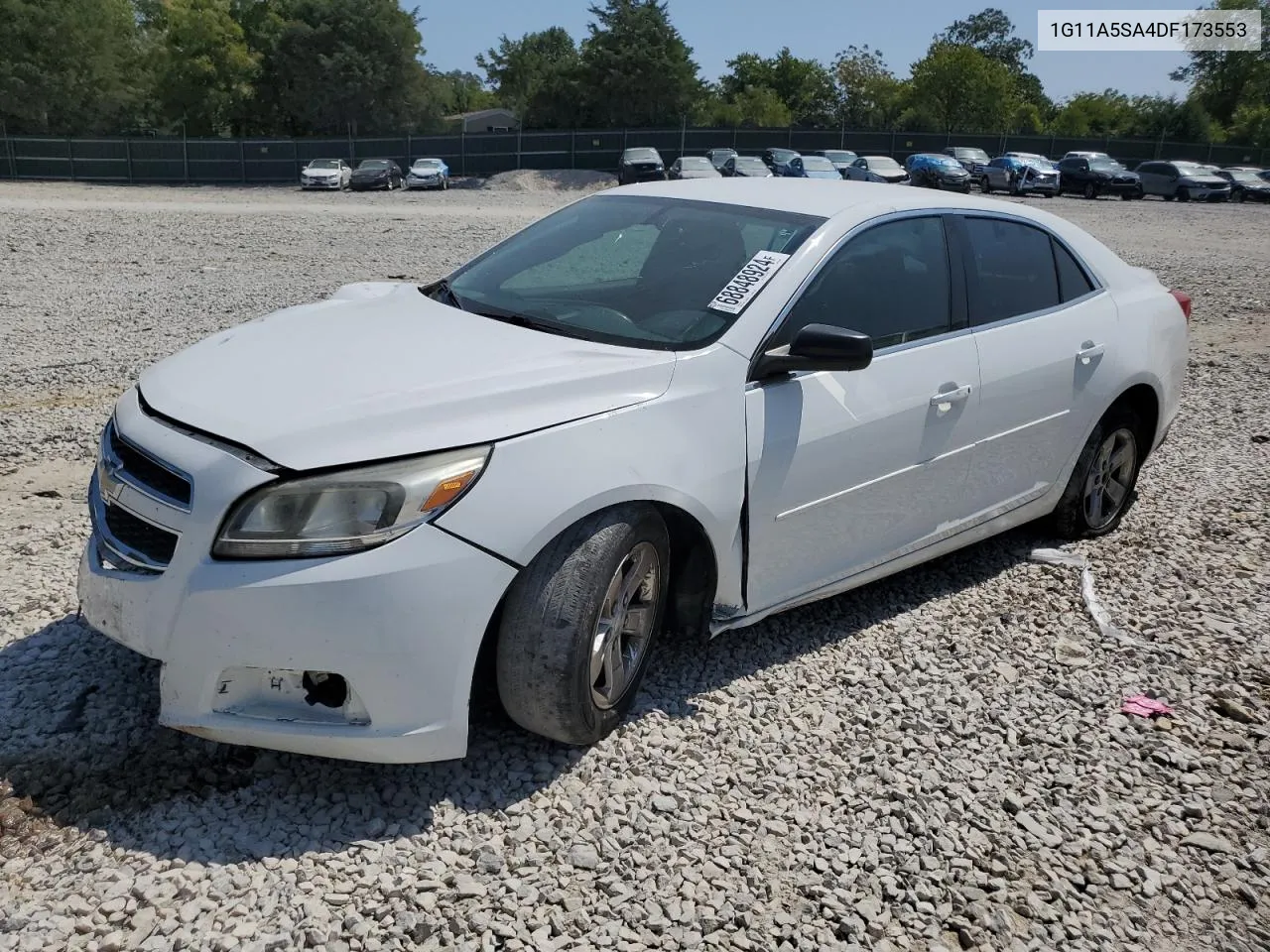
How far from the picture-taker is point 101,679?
350cm

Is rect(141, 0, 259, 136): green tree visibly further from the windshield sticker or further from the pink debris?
the pink debris

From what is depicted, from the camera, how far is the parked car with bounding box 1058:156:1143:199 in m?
40.2

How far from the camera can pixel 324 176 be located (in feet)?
130

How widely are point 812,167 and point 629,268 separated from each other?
114 ft

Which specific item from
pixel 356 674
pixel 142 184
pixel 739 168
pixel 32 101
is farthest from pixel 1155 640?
pixel 32 101

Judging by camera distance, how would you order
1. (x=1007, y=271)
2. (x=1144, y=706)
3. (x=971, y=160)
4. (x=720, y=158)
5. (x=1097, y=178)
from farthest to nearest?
(x=971, y=160), (x=720, y=158), (x=1097, y=178), (x=1007, y=271), (x=1144, y=706)

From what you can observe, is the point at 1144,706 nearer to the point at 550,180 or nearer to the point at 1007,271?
the point at 1007,271

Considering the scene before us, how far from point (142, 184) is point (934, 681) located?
46.9m

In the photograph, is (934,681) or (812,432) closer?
(812,432)

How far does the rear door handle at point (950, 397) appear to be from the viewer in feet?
12.9

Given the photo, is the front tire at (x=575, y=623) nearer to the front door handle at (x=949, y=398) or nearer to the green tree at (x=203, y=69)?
the front door handle at (x=949, y=398)

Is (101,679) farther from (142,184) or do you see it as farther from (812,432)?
(142,184)

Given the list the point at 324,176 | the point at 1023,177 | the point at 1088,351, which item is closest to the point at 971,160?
the point at 1023,177

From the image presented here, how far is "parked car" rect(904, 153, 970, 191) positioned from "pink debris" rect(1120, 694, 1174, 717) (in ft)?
118
